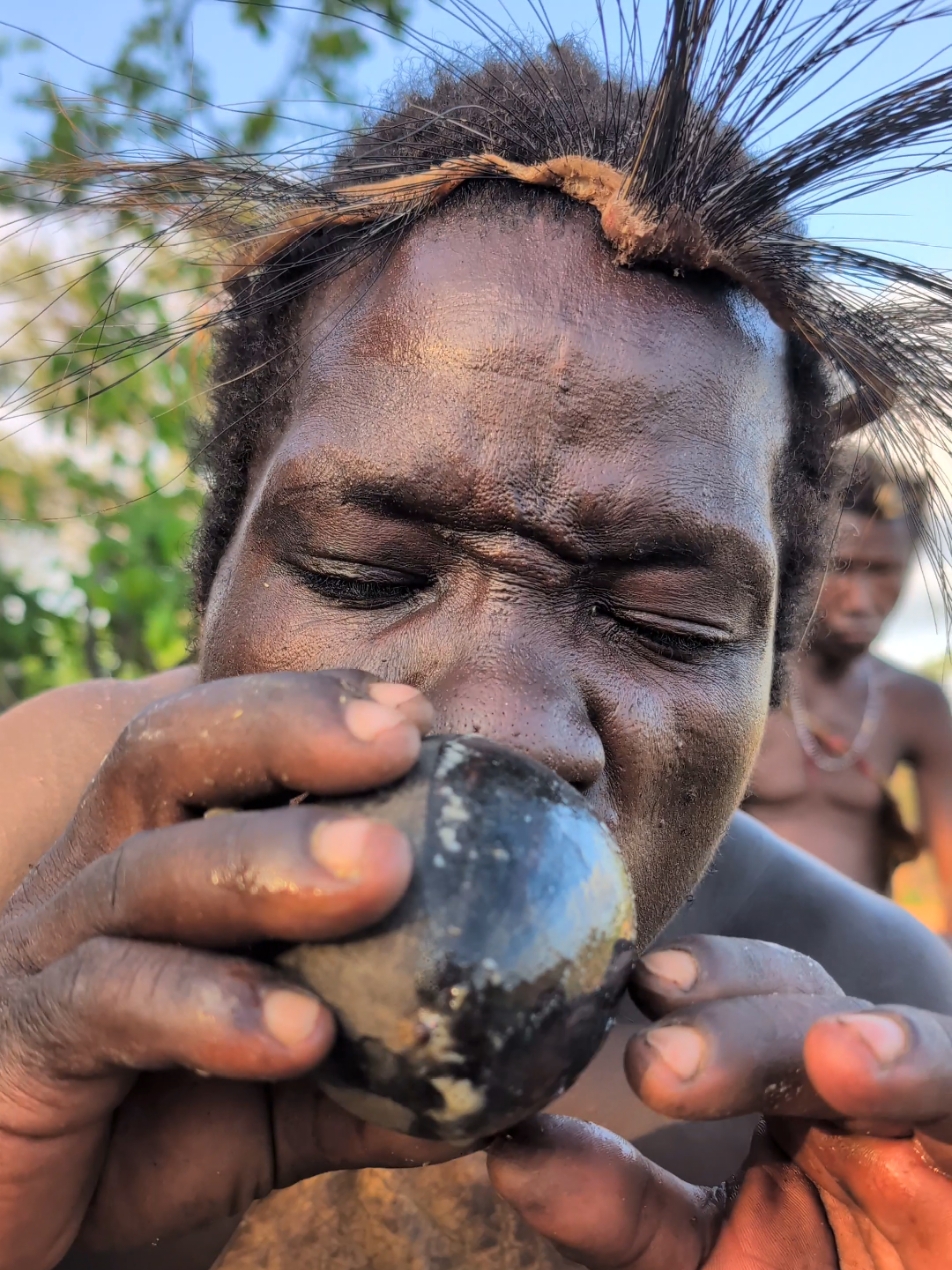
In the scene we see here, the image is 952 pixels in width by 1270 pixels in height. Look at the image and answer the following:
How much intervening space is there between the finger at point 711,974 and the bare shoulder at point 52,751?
47.9 inches

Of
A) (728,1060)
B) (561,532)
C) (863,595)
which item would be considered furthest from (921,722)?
(728,1060)

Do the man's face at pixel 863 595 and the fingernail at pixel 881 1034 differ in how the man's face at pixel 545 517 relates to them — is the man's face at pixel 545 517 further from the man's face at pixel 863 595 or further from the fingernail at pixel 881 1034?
the man's face at pixel 863 595

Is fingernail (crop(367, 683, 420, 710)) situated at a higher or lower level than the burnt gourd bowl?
higher

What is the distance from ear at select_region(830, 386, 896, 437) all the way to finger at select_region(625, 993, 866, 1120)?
1335 mm

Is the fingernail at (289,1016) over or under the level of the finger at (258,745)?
under

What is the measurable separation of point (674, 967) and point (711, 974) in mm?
49

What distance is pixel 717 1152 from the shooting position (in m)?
2.37

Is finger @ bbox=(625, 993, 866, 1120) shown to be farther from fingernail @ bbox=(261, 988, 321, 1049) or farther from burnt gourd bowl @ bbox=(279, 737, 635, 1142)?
fingernail @ bbox=(261, 988, 321, 1049)

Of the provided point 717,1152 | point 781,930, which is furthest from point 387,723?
point 781,930

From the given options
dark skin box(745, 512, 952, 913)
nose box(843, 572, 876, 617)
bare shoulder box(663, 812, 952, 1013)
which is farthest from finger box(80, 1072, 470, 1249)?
nose box(843, 572, 876, 617)

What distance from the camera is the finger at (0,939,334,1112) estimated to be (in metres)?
1.07

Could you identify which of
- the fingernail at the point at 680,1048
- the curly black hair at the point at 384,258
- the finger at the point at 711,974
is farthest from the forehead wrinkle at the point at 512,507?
the fingernail at the point at 680,1048

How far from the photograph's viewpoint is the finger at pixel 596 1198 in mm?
1396

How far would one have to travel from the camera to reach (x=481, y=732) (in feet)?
4.50
